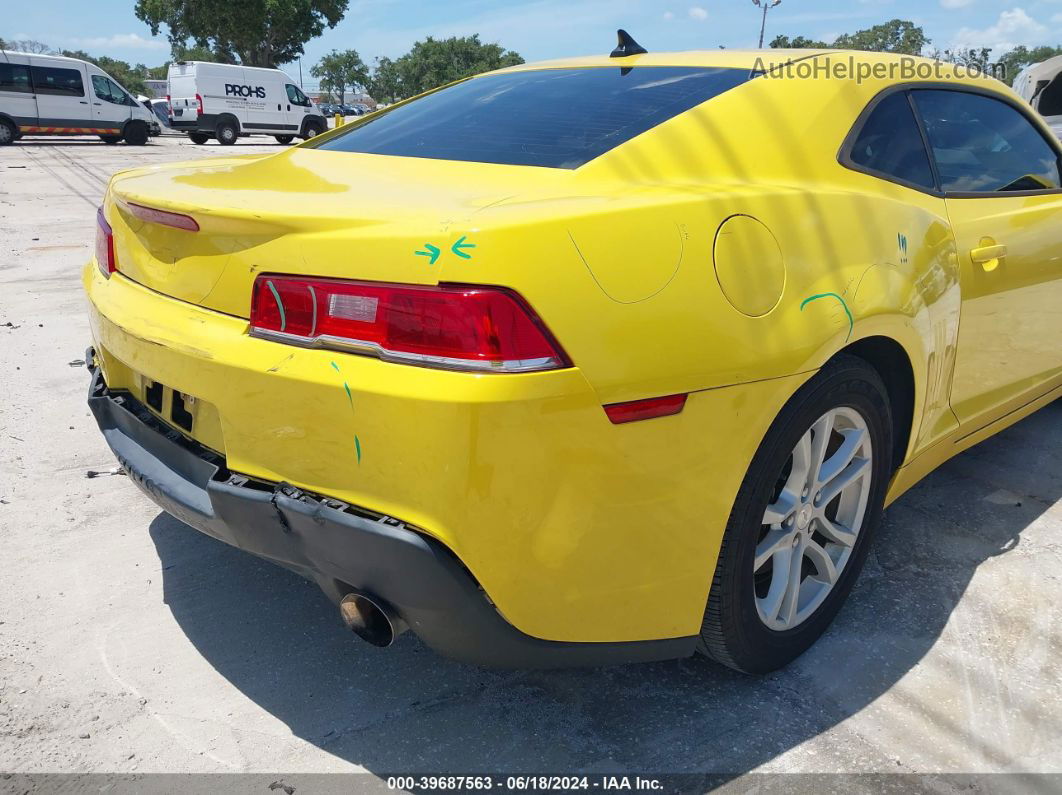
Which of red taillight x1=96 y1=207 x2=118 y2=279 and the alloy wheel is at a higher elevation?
red taillight x1=96 y1=207 x2=118 y2=279

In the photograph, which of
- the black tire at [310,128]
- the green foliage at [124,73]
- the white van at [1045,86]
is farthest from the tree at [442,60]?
the white van at [1045,86]

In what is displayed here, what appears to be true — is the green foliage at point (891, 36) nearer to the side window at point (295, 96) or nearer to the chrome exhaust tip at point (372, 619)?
the side window at point (295, 96)

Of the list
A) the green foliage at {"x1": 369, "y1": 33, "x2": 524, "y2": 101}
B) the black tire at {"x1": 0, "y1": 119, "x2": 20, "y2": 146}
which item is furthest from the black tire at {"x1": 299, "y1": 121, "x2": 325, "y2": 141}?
the green foliage at {"x1": 369, "y1": 33, "x2": 524, "y2": 101}

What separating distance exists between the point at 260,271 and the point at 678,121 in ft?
3.66

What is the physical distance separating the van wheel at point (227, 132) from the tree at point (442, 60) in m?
66.3

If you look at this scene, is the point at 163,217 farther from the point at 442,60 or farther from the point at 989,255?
the point at 442,60

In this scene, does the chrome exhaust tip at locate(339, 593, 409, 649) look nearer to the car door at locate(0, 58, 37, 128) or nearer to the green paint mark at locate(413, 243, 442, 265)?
the green paint mark at locate(413, 243, 442, 265)

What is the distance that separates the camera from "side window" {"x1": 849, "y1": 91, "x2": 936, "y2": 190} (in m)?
2.43

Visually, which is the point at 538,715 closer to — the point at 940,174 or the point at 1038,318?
the point at 940,174

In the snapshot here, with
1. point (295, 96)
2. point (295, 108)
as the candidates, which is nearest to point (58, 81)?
point (295, 108)

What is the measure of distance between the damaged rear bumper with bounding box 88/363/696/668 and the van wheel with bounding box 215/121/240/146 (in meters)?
28.8

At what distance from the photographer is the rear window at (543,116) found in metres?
2.21

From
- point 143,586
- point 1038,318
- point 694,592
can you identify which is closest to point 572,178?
point 694,592

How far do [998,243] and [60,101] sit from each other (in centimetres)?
2707
